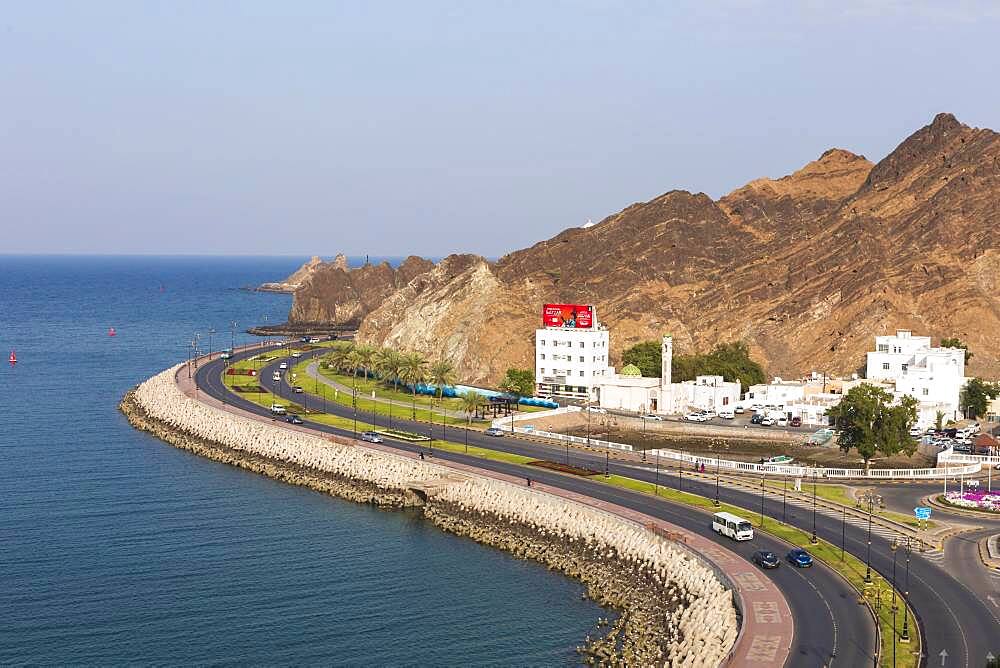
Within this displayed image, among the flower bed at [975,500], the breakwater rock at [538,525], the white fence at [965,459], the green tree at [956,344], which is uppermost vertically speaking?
the green tree at [956,344]

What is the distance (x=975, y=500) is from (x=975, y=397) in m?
53.3

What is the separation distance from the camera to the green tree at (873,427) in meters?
111

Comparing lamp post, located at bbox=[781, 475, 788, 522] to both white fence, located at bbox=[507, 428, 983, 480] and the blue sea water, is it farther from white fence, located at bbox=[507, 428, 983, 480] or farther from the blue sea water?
the blue sea water

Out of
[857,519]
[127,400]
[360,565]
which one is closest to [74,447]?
[127,400]

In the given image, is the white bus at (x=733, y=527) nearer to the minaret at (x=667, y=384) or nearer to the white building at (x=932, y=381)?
the white building at (x=932, y=381)

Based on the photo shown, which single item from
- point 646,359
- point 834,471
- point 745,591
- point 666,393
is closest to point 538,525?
point 745,591

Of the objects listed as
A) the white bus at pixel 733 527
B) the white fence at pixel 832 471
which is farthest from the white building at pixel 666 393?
the white bus at pixel 733 527

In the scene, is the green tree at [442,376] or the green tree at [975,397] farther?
the green tree at [442,376]

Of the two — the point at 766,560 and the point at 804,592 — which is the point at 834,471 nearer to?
the point at 766,560

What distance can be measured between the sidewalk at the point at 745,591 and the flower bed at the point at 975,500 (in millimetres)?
27270

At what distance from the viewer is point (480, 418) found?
155 meters

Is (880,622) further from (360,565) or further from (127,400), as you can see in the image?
(127,400)

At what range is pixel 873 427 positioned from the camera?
368 feet

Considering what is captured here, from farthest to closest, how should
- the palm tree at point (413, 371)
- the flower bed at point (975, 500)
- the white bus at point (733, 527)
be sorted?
the palm tree at point (413, 371), the flower bed at point (975, 500), the white bus at point (733, 527)
